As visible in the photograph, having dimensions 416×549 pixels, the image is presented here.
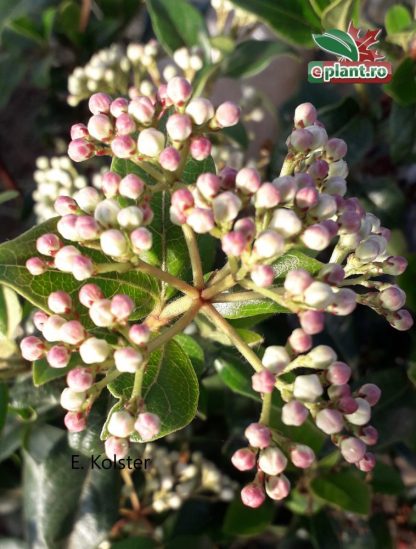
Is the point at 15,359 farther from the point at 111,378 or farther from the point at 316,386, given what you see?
the point at 316,386

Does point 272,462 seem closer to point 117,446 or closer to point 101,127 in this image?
point 117,446

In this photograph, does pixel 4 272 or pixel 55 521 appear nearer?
pixel 4 272

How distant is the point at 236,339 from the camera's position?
0.75m

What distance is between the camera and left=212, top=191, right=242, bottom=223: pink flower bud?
688 mm

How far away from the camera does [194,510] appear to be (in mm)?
1416

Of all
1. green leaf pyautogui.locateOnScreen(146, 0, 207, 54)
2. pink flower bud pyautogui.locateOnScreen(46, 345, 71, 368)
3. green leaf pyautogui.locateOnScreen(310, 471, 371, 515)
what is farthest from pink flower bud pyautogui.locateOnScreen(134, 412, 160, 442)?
green leaf pyautogui.locateOnScreen(146, 0, 207, 54)

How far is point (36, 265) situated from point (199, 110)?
0.27 meters

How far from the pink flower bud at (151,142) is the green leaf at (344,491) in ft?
2.53

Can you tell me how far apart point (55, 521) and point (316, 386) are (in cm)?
64

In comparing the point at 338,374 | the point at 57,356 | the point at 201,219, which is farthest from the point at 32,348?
the point at 338,374

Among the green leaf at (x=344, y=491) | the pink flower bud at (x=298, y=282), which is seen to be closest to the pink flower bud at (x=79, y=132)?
the pink flower bud at (x=298, y=282)

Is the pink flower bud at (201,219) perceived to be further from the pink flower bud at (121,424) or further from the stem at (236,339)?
the pink flower bud at (121,424)

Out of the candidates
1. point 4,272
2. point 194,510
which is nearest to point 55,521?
point 194,510

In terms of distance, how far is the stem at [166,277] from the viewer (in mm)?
748
